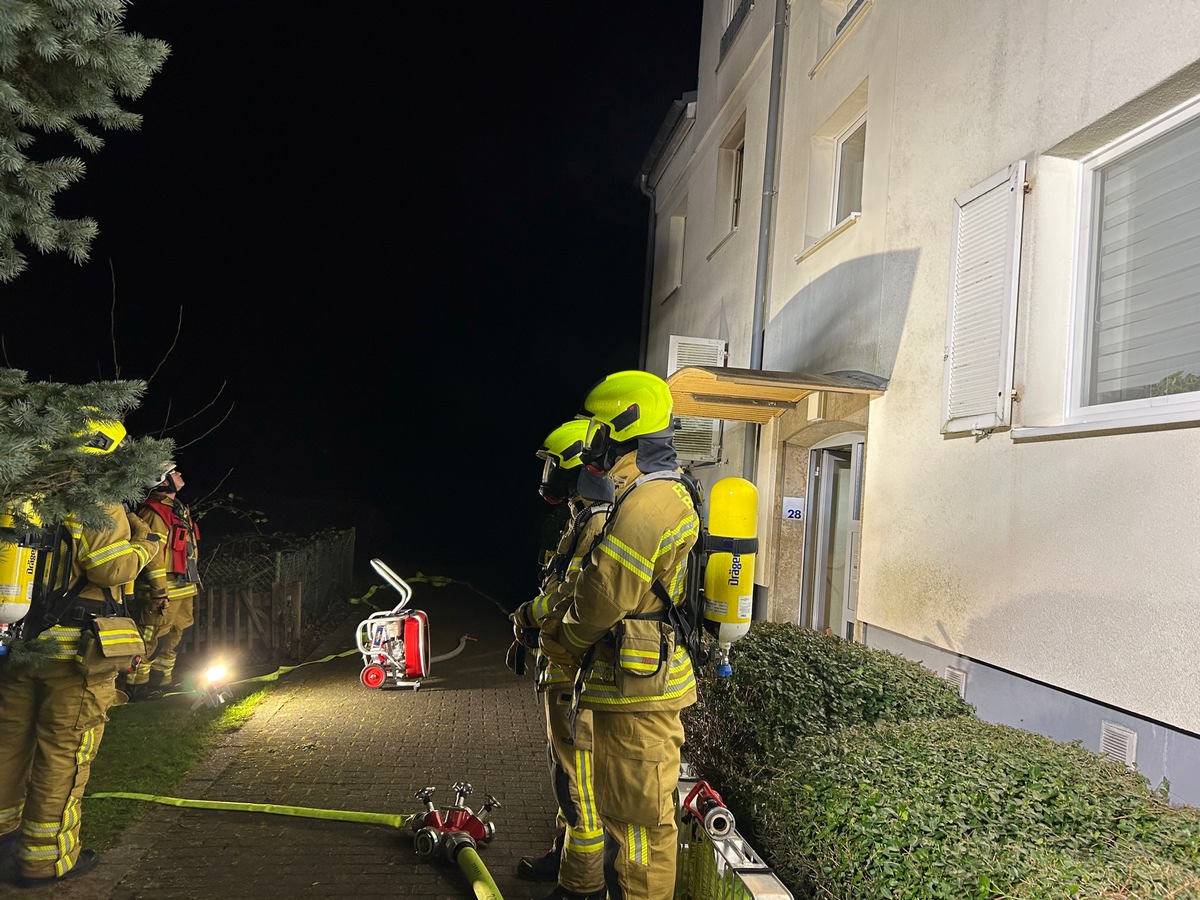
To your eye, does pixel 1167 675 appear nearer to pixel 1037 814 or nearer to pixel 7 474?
pixel 1037 814

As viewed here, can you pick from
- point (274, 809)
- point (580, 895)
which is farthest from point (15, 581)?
point (580, 895)

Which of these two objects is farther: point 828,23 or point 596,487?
point 828,23

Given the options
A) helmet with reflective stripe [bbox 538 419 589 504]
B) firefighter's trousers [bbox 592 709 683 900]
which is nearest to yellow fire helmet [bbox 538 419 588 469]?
helmet with reflective stripe [bbox 538 419 589 504]

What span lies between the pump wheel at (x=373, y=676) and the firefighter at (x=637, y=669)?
15.9ft

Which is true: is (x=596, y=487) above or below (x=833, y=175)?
below

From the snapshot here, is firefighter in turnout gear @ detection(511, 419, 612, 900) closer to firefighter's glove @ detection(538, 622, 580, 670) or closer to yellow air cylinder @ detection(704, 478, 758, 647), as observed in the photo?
firefighter's glove @ detection(538, 622, 580, 670)

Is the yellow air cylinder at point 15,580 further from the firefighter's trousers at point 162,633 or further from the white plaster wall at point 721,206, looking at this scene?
the white plaster wall at point 721,206

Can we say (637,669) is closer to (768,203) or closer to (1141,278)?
(1141,278)

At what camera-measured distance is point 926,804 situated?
9.25 ft

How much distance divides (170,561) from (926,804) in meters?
5.82

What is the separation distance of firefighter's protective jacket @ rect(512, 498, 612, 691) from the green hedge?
1017 mm

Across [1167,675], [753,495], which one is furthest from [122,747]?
[1167,675]

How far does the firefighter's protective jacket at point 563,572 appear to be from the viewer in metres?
4.08

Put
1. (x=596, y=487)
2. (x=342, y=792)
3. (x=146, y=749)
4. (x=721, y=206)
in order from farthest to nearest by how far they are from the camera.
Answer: (x=721, y=206) → (x=146, y=749) → (x=342, y=792) → (x=596, y=487)
